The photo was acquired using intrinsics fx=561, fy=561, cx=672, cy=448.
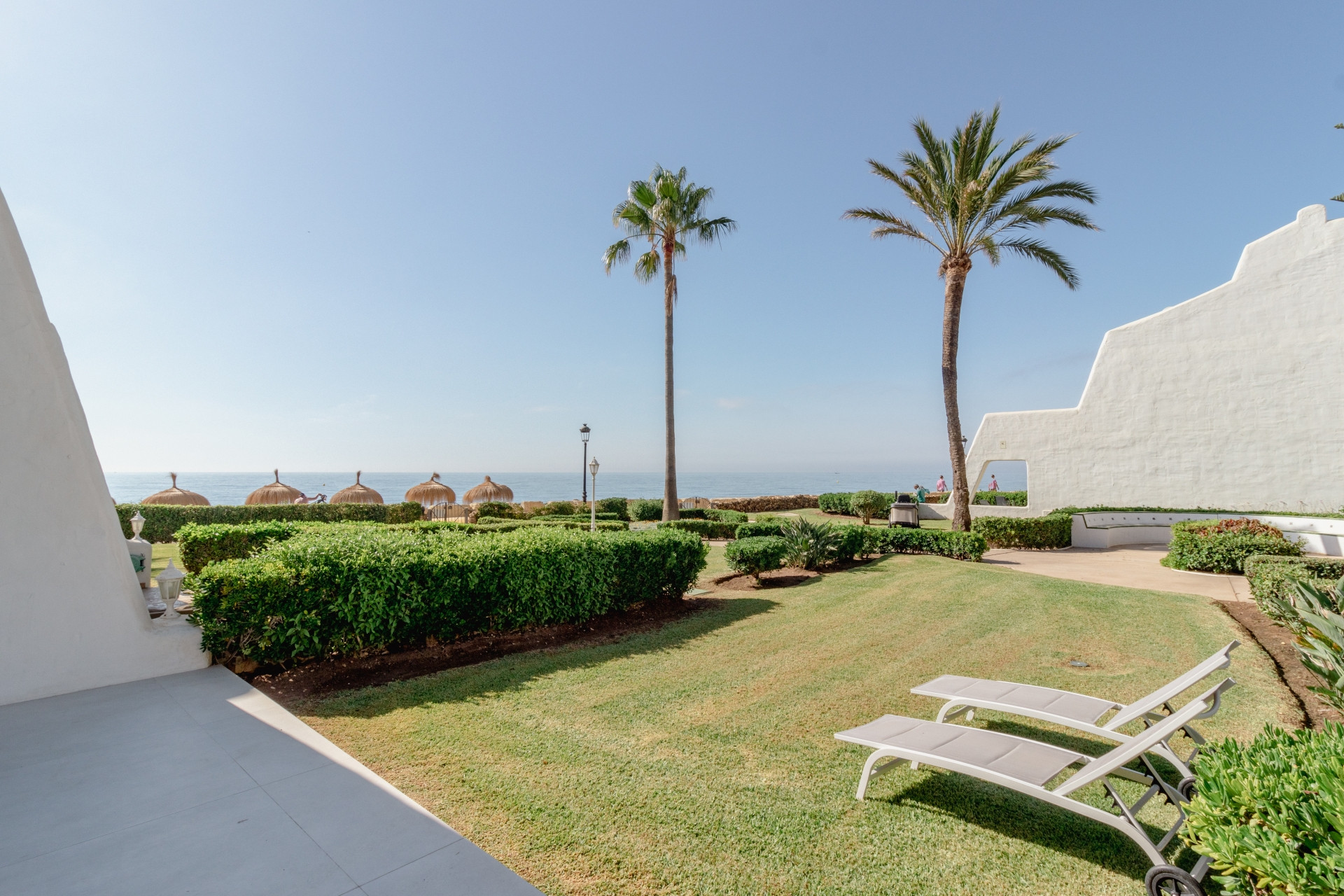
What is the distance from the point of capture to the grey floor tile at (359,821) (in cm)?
258

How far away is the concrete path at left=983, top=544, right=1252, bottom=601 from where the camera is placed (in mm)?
A: 9492

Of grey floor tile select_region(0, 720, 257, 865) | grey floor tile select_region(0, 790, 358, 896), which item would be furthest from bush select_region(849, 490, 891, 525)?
grey floor tile select_region(0, 790, 358, 896)

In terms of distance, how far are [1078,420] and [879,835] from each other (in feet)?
68.2

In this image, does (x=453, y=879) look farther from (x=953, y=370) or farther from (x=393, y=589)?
(x=953, y=370)

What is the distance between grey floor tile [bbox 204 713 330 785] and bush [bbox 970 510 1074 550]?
15915 millimetres

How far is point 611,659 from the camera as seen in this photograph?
5.88 metres

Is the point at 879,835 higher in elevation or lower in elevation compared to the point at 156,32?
lower

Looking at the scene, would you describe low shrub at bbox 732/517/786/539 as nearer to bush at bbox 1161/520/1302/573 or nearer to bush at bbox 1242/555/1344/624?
bush at bbox 1242/555/1344/624

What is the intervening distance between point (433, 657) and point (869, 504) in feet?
67.4

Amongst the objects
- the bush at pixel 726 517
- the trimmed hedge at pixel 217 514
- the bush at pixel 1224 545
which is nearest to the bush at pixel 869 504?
the bush at pixel 726 517

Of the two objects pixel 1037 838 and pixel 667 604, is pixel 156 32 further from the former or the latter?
pixel 1037 838

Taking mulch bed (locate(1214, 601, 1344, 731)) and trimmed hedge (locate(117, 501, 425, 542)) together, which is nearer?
mulch bed (locate(1214, 601, 1344, 731))

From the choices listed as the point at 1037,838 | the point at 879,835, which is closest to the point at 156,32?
the point at 879,835

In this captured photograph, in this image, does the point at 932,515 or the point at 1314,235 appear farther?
the point at 932,515
